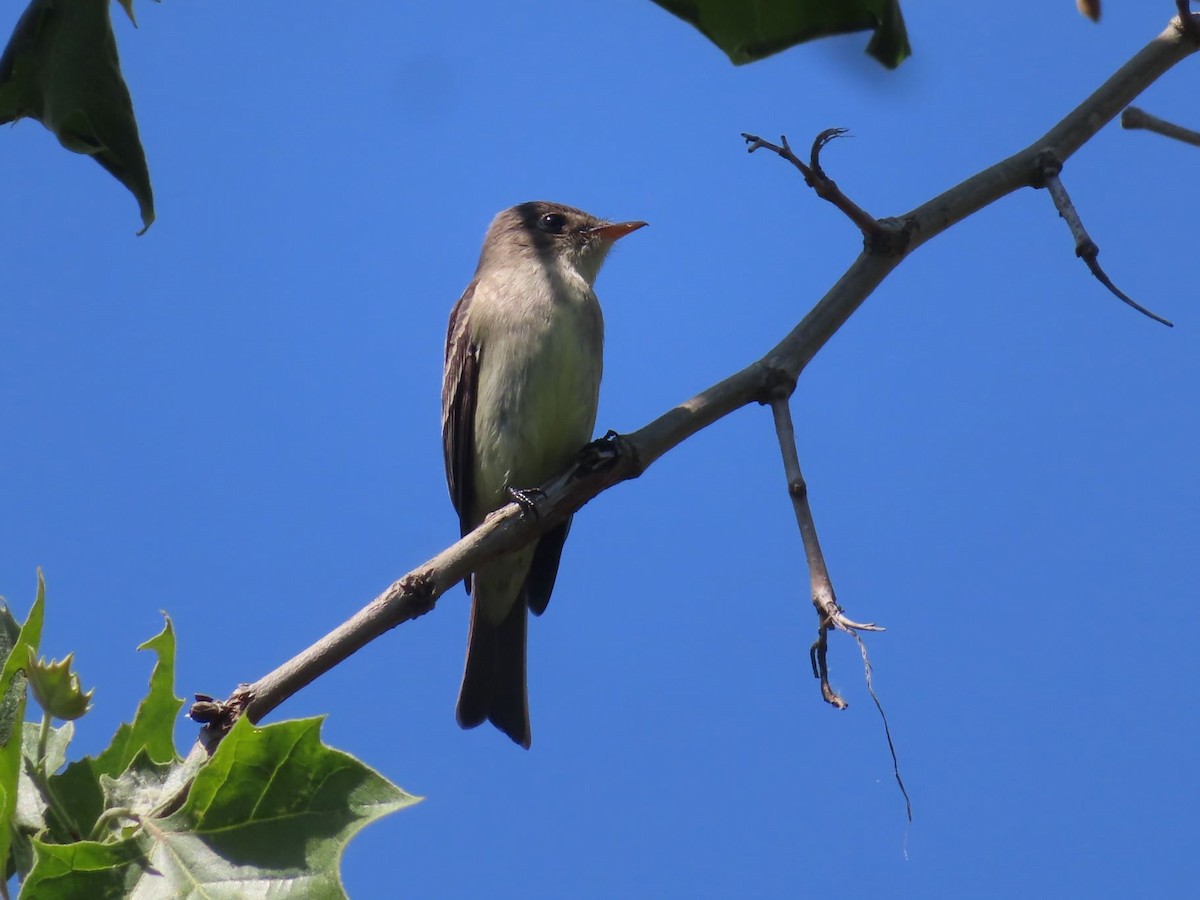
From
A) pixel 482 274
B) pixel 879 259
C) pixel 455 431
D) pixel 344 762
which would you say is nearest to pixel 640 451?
pixel 879 259

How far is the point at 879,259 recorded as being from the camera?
129 inches

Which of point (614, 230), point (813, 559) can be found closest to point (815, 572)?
point (813, 559)

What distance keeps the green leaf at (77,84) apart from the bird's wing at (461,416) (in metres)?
3.60

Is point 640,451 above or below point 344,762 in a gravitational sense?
above

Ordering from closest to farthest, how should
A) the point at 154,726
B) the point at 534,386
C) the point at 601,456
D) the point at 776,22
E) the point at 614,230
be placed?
the point at 776,22
the point at 154,726
the point at 601,456
the point at 534,386
the point at 614,230

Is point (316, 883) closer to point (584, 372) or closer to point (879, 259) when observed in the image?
point (879, 259)

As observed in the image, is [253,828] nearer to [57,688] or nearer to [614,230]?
[57,688]

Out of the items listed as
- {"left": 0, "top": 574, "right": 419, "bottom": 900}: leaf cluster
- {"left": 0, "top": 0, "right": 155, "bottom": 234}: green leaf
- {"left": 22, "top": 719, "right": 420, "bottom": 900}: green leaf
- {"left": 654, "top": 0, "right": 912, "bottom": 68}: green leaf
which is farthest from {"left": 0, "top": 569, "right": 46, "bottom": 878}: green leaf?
{"left": 654, "top": 0, "right": 912, "bottom": 68}: green leaf

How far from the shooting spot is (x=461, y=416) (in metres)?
6.03

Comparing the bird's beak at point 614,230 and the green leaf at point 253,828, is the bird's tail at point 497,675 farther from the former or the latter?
the green leaf at point 253,828

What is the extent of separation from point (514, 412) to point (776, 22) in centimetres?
361

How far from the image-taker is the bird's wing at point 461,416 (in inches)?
236

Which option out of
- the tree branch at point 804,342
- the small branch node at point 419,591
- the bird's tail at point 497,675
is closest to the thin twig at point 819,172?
the tree branch at point 804,342

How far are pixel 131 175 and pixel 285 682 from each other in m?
1.14
